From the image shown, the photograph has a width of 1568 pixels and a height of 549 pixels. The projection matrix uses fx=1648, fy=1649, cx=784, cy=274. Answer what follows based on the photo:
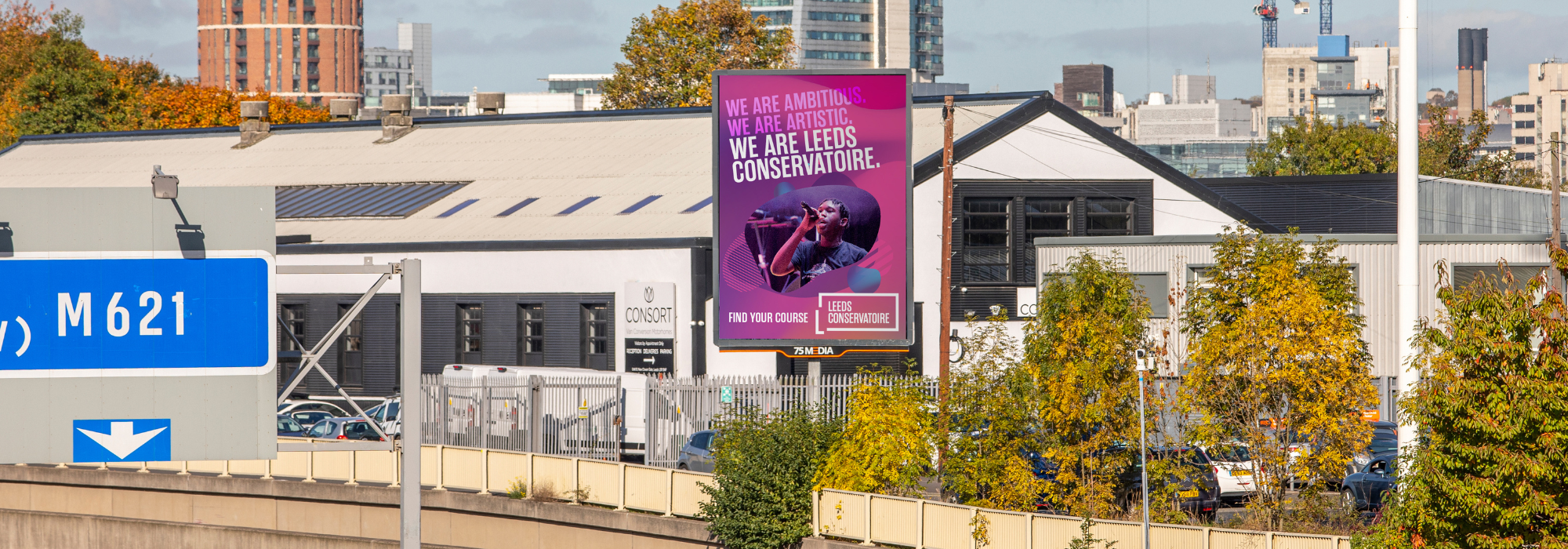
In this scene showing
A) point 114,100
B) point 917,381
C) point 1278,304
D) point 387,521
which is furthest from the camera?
point 114,100

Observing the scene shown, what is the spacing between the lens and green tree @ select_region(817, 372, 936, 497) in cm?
2461

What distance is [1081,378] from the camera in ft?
75.9

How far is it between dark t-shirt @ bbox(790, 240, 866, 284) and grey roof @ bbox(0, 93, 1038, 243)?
353 inches

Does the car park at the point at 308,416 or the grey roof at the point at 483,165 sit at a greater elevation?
the grey roof at the point at 483,165

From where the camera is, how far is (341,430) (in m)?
34.5

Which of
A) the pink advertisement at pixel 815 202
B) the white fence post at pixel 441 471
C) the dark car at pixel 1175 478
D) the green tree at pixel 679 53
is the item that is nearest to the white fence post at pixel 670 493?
the white fence post at pixel 441 471

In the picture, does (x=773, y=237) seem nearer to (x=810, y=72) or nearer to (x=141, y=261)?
(x=810, y=72)

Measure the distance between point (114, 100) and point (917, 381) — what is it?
76.8 metres

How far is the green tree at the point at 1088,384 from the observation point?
23203 millimetres

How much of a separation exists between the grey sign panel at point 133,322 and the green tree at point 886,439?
11.7 m

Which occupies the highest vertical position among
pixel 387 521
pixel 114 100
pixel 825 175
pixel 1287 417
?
pixel 114 100

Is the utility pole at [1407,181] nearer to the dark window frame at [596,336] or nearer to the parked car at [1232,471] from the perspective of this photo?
the parked car at [1232,471]

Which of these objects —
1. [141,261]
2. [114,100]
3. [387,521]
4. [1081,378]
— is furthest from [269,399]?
[114,100]

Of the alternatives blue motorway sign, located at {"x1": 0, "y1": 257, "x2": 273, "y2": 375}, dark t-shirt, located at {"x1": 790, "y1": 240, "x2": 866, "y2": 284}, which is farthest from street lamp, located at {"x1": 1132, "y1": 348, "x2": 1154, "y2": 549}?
blue motorway sign, located at {"x1": 0, "y1": 257, "x2": 273, "y2": 375}
